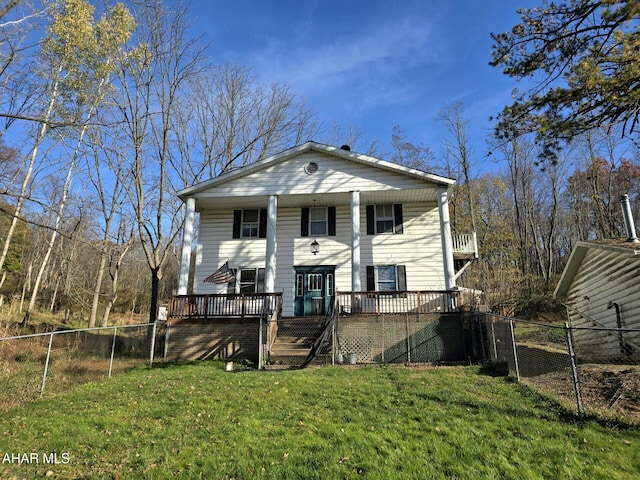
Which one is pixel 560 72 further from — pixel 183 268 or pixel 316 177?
pixel 183 268

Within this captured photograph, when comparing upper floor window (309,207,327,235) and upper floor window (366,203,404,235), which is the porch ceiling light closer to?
upper floor window (309,207,327,235)

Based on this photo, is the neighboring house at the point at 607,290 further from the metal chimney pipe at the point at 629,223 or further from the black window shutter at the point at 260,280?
the black window shutter at the point at 260,280

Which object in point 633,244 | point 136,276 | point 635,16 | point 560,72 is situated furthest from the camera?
point 136,276

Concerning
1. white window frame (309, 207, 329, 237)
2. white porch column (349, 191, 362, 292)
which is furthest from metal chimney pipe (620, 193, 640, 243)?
white window frame (309, 207, 329, 237)

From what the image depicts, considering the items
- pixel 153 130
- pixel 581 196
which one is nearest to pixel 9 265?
Answer: pixel 153 130

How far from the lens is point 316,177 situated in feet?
52.6

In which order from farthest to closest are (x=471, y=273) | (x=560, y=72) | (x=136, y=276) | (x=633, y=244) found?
(x=136, y=276), (x=471, y=273), (x=633, y=244), (x=560, y=72)

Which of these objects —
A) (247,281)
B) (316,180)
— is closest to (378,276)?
(316,180)

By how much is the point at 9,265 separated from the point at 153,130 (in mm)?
24608

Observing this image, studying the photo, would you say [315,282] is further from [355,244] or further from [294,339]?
[294,339]

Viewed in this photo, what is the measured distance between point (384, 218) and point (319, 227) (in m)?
2.92

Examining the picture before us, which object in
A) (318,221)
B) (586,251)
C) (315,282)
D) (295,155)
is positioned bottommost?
(315,282)

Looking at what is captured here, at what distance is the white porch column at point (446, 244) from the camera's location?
14252 millimetres

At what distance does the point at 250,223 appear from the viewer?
17.6 m
